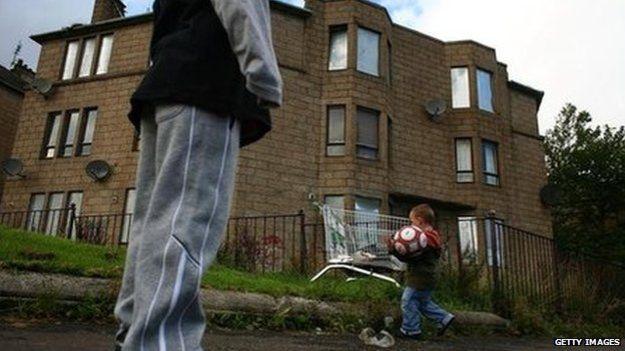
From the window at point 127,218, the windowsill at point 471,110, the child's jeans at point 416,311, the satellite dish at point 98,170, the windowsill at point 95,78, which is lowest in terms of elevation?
the child's jeans at point 416,311

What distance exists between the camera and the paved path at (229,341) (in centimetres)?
349

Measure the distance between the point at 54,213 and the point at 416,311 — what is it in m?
15.1

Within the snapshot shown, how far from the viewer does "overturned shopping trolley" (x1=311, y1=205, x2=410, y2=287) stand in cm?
780

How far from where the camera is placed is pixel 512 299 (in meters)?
8.33

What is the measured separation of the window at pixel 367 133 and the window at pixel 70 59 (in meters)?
10.9

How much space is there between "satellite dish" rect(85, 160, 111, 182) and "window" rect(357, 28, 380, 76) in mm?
9077

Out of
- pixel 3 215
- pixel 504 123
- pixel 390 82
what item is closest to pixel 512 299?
pixel 390 82

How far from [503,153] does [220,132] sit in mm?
20863

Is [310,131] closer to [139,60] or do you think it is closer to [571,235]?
[139,60]

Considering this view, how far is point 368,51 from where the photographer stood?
19.8 meters

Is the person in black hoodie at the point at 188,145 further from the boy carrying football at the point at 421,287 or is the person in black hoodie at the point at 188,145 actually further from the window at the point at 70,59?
the window at the point at 70,59

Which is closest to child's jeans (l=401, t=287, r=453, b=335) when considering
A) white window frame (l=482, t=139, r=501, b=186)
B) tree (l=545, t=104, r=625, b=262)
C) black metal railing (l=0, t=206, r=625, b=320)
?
black metal railing (l=0, t=206, r=625, b=320)

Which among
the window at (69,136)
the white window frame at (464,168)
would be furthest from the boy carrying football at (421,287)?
the window at (69,136)

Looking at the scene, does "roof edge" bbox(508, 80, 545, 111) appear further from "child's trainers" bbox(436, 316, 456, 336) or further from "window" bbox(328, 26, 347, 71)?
"child's trainers" bbox(436, 316, 456, 336)
